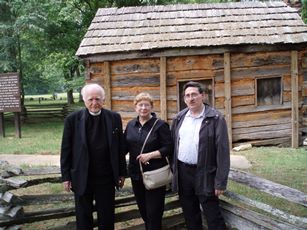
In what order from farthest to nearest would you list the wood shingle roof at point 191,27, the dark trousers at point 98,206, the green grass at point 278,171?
1. the wood shingle roof at point 191,27
2. the green grass at point 278,171
3. the dark trousers at point 98,206

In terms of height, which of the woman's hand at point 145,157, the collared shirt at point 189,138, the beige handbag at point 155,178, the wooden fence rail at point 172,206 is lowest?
the wooden fence rail at point 172,206

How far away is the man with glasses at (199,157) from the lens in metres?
3.99

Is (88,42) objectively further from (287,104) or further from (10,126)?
(10,126)

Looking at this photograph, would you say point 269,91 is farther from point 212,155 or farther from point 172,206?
point 212,155

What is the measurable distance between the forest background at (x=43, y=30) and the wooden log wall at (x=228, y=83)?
464 cm

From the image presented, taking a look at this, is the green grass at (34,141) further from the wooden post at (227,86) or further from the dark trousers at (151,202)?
the dark trousers at (151,202)

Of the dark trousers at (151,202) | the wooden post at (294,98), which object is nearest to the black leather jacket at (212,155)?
the dark trousers at (151,202)

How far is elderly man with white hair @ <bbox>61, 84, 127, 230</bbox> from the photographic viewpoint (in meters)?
4.16

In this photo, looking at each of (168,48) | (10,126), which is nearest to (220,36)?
(168,48)

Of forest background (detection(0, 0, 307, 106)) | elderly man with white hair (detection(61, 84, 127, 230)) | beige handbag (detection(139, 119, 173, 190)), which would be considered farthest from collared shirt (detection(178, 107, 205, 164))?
forest background (detection(0, 0, 307, 106))

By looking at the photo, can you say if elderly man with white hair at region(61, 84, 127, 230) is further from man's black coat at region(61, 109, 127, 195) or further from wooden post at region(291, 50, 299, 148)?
wooden post at region(291, 50, 299, 148)

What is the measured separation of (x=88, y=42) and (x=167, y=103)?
2.87m

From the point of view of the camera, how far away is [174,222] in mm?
5320

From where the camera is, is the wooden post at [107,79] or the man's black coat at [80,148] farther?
the wooden post at [107,79]
